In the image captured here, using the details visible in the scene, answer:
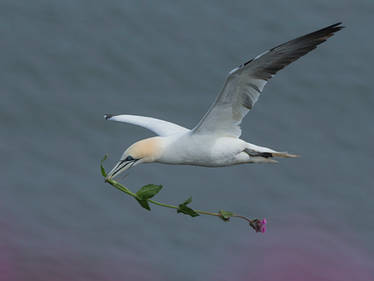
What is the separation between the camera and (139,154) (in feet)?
20.1

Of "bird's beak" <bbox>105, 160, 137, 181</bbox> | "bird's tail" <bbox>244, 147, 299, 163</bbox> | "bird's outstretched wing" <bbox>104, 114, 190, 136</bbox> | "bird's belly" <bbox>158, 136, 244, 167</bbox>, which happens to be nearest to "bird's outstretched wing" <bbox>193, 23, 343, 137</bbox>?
"bird's belly" <bbox>158, 136, 244, 167</bbox>

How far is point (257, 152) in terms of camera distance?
21.3ft

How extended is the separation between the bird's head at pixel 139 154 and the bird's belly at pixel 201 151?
0.33 ft

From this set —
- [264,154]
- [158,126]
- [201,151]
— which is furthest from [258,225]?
[158,126]

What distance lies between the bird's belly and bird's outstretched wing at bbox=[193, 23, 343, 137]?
0.11 metres

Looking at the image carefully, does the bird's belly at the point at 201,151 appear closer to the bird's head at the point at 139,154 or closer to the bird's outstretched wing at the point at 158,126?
the bird's head at the point at 139,154

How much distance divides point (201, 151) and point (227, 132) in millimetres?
375

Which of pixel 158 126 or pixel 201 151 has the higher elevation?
pixel 158 126

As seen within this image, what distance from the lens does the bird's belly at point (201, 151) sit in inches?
247

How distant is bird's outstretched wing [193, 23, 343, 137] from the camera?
19.2ft

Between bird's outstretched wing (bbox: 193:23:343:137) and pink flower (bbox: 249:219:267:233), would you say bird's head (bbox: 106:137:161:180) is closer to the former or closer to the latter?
bird's outstretched wing (bbox: 193:23:343:137)

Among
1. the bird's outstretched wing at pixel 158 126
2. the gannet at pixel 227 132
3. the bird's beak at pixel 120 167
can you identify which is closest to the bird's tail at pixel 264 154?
the gannet at pixel 227 132

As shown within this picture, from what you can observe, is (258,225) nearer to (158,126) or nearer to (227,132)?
(227,132)

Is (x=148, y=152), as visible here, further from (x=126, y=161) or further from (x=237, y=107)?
(x=237, y=107)
